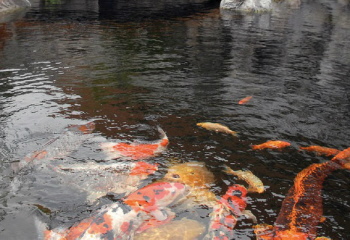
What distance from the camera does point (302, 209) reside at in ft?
18.7

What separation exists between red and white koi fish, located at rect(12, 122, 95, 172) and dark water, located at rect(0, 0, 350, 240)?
8.7 inches

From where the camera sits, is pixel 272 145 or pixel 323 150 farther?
pixel 272 145

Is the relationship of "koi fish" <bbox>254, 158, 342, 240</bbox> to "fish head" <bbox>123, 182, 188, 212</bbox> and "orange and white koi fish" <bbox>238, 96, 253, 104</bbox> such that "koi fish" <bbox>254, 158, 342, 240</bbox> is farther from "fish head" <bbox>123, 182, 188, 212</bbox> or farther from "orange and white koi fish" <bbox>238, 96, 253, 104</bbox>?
"orange and white koi fish" <bbox>238, 96, 253, 104</bbox>

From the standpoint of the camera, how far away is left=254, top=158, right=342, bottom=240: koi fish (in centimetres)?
515

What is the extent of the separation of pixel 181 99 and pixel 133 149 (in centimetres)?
330

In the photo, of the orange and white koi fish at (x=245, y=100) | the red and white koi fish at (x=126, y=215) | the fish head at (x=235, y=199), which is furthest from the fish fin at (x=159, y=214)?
the orange and white koi fish at (x=245, y=100)

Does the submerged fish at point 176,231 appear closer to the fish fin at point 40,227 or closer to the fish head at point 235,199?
the fish head at point 235,199

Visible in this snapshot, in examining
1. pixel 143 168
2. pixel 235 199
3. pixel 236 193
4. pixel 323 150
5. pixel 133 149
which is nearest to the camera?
pixel 235 199

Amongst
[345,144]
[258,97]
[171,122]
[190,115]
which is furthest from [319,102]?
[171,122]

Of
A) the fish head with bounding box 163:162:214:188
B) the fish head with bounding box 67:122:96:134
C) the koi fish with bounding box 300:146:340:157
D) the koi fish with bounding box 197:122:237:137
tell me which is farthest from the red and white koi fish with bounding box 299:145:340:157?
the fish head with bounding box 67:122:96:134

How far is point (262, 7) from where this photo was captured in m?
32.3

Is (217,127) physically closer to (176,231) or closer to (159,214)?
(159,214)

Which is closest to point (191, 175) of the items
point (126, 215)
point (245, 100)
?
point (126, 215)

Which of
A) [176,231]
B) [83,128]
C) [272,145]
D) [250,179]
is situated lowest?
[176,231]
